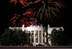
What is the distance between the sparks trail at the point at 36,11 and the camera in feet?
21.1

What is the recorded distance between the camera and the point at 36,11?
652cm

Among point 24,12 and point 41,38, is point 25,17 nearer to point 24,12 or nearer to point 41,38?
point 24,12

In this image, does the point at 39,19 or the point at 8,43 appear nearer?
the point at 8,43

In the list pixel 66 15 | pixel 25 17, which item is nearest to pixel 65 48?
pixel 66 15

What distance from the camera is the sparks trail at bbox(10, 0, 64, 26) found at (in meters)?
6.43

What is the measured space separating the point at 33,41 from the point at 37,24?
2.55 ft

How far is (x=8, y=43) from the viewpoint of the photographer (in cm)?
537

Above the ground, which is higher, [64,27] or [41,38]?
[64,27]

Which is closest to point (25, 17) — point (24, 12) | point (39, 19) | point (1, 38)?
point (24, 12)

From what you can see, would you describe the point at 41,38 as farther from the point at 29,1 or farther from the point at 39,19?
the point at 29,1

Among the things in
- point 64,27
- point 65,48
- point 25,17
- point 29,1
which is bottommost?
point 65,48

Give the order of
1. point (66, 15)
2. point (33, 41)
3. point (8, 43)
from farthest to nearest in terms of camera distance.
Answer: point (66, 15) < point (33, 41) < point (8, 43)

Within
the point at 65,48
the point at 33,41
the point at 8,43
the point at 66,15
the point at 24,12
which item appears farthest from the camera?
the point at 24,12

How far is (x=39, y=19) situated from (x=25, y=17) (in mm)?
630
